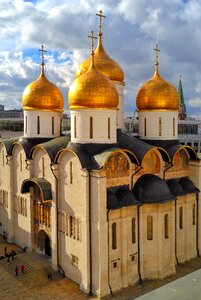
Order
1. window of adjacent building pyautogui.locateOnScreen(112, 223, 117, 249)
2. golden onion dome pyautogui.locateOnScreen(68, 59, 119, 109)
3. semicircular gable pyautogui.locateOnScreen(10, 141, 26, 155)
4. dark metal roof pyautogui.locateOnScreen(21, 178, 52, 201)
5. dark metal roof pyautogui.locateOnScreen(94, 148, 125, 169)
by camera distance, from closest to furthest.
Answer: dark metal roof pyautogui.locateOnScreen(94, 148, 125, 169) → window of adjacent building pyautogui.locateOnScreen(112, 223, 117, 249) → golden onion dome pyautogui.locateOnScreen(68, 59, 119, 109) → dark metal roof pyautogui.locateOnScreen(21, 178, 52, 201) → semicircular gable pyautogui.locateOnScreen(10, 141, 26, 155)

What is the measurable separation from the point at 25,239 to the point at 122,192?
728 cm

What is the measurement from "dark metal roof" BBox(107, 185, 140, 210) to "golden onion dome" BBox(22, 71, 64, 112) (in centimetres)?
703

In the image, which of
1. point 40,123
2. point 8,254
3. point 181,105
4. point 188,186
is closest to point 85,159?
point 40,123

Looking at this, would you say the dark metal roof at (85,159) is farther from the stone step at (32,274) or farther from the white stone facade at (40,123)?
the stone step at (32,274)

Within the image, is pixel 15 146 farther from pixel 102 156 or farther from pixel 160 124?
pixel 160 124

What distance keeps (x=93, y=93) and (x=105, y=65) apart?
167 inches

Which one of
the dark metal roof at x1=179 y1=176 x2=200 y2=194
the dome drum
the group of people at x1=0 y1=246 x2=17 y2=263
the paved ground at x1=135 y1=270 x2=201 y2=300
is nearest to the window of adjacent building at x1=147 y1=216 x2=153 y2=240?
the dark metal roof at x1=179 y1=176 x2=200 y2=194

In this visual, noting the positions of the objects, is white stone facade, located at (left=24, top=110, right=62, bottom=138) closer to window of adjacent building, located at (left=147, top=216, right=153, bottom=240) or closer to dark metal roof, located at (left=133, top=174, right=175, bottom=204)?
dark metal roof, located at (left=133, top=174, right=175, bottom=204)

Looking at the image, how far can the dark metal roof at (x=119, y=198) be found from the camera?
46.2 ft

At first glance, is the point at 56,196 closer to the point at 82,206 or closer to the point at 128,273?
the point at 82,206

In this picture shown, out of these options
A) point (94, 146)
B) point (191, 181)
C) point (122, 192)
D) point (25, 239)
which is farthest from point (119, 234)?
point (25, 239)

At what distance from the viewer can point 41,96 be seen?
61.5 ft

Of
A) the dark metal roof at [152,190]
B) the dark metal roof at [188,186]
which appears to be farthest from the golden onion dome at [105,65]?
the dark metal roof at [188,186]

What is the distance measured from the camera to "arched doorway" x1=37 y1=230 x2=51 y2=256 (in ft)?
57.2
